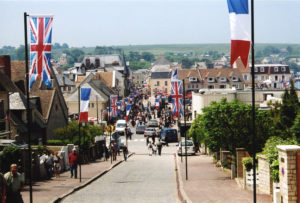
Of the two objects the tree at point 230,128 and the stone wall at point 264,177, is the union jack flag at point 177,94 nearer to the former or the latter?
the tree at point 230,128

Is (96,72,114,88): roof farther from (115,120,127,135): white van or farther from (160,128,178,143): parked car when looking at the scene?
(160,128,178,143): parked car

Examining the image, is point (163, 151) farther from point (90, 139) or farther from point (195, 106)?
point (90, 139)

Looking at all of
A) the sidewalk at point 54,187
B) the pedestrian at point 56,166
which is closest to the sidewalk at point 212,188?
the sidewalk at point 54,187

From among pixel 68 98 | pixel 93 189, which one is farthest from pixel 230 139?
pixel 68 98

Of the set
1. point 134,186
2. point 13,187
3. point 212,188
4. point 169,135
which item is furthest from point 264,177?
point 169,135

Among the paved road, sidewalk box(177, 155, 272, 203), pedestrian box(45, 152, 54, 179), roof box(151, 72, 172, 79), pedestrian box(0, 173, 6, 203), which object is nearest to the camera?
pedestrian box(0, 173, 6, 203)

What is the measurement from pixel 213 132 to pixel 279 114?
10.8 metres

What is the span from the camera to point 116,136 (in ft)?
164

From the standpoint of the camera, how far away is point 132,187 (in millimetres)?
26891

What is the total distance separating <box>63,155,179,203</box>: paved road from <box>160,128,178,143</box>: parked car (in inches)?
1182

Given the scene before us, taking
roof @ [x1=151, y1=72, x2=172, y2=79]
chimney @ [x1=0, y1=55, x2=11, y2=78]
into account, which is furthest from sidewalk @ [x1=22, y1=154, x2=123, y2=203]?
roof @ [x1=151, y1=72, x2=172, y2=79]

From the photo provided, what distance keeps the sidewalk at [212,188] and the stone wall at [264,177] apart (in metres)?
0.41

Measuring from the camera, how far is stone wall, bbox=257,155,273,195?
22.4 m

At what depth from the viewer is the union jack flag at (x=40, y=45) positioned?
2034cm
